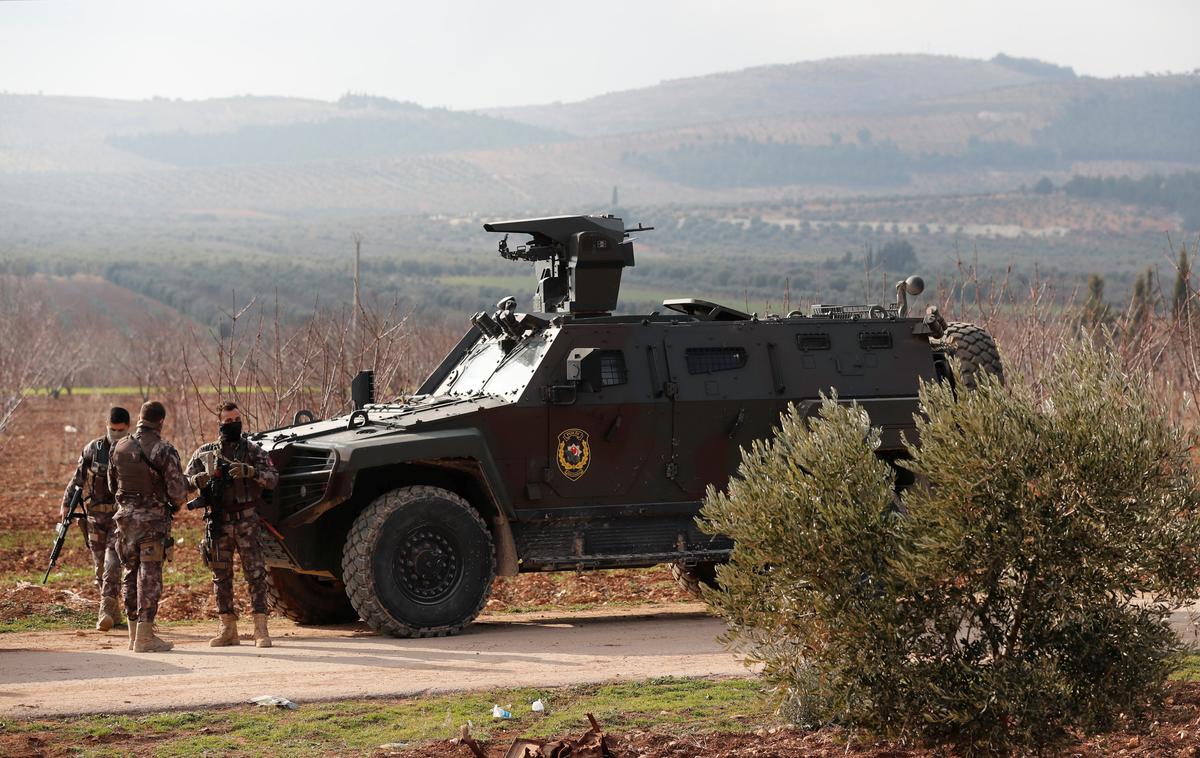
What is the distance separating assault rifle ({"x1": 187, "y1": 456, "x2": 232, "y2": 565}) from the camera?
1160 centimetres

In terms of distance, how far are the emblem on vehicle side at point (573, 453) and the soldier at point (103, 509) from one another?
10.6 feet

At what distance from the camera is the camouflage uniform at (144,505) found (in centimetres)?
1151

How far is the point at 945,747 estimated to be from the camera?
7.53 meters

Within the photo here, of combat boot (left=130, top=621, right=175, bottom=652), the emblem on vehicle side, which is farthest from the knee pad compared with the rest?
the emblem on vehicle side

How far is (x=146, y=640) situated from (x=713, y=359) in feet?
15.8

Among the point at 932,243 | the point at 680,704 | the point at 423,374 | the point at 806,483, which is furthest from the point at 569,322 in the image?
the point at 932,243

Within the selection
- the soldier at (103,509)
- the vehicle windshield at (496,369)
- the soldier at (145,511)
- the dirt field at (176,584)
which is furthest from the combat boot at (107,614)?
the vehicle windshield at (496,369)

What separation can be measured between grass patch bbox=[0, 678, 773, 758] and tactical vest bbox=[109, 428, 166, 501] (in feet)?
8.73

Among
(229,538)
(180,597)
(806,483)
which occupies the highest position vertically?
(806,483)


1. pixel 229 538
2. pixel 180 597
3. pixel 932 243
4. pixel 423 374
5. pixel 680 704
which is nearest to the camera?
pixel 680 704

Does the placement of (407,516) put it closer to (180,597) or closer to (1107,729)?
(180,597)

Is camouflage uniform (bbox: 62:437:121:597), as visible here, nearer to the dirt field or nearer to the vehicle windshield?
the dirt field

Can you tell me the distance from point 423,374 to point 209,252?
159 m

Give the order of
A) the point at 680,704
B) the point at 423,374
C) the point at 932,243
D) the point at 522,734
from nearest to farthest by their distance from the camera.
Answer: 1. the point at 522,734
2. the point at 680,704
3. the point at 423,374
4. the point at 932,243
